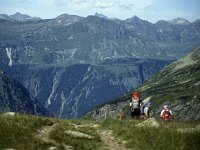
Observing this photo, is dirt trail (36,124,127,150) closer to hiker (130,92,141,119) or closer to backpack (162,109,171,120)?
backpack (162,109,171,120)

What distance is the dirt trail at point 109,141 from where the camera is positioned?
2061cm

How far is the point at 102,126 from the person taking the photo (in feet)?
89.6

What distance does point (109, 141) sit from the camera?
876 inches

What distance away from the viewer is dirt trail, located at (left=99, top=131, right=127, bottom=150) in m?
20.6

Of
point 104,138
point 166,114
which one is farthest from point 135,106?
point 104,138

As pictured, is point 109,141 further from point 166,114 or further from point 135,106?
point 135,106

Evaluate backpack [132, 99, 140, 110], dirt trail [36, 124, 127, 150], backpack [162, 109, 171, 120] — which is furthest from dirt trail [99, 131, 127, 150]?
backpack [132, 99, 140, 110]

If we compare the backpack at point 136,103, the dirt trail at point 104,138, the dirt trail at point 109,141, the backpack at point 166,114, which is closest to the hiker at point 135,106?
the backpack at point 136,103

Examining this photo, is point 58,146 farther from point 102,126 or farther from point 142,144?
point 102,126

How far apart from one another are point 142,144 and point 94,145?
94.3 inches

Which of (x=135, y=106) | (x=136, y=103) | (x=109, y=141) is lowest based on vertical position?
(x=109, y=141)

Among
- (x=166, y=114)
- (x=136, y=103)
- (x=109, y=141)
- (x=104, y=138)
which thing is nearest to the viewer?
(x=109, y=141)

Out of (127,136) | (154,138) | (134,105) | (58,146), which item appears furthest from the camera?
(134,105)

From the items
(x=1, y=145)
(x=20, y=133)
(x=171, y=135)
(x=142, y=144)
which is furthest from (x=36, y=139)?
(x=171, y=135)
